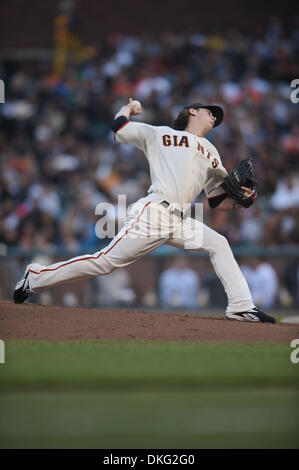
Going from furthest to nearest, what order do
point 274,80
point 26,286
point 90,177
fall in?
point 274,80, point 90,177, point 26,286

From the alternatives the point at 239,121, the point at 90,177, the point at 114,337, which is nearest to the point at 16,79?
the point at 90,177

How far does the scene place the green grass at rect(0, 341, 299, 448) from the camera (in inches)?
150

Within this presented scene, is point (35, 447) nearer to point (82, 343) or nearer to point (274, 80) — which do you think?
point (82, 343)

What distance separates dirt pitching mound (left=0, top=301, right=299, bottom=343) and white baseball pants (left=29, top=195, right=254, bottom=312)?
0.29m

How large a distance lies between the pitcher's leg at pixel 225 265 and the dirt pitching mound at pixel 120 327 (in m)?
0.21

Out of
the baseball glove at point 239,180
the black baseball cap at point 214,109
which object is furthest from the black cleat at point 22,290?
the black baseball cap at point 214,109

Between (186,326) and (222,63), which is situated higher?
(222,63)

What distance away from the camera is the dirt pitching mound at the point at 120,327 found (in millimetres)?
5848

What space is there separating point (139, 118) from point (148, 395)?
10980mm

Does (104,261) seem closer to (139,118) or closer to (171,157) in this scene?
(171,157)

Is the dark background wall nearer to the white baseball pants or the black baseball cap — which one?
the black baseball cap

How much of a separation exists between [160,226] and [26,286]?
1.37 metres

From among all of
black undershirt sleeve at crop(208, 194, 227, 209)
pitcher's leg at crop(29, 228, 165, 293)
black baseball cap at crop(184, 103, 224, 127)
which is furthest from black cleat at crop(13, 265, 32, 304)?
black baseball cap at crop(184, 103, 224, 127)

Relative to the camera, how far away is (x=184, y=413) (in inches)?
163
